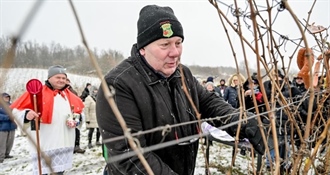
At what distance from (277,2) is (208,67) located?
2226 inches

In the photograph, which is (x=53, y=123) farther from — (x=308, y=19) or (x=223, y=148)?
(x=223, y=148)

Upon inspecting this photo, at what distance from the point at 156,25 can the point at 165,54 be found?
0.52ft

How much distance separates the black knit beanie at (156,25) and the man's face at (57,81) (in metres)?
2.61

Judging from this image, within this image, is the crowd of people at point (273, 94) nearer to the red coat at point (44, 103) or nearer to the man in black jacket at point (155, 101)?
the man in black jacket at point (155, 101)

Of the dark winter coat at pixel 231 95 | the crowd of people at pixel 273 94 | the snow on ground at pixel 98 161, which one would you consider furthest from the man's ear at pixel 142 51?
the dark winter coat at pixel 231 95

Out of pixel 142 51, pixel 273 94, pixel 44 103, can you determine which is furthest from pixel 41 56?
pixel 44 103

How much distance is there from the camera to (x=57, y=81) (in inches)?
157

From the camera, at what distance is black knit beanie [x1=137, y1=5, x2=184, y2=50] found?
1.54 metres

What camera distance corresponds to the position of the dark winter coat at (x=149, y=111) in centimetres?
139

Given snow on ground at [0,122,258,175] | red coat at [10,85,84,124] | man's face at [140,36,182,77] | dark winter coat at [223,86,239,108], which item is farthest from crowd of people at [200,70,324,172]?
red coat at [10,85,84,124]

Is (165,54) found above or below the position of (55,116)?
above

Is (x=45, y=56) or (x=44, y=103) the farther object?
(x=44, y=103)

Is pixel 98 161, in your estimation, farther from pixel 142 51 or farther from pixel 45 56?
pixel 45 56

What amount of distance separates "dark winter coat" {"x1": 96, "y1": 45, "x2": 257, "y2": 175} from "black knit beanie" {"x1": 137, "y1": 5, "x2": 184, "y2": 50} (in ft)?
0.40
